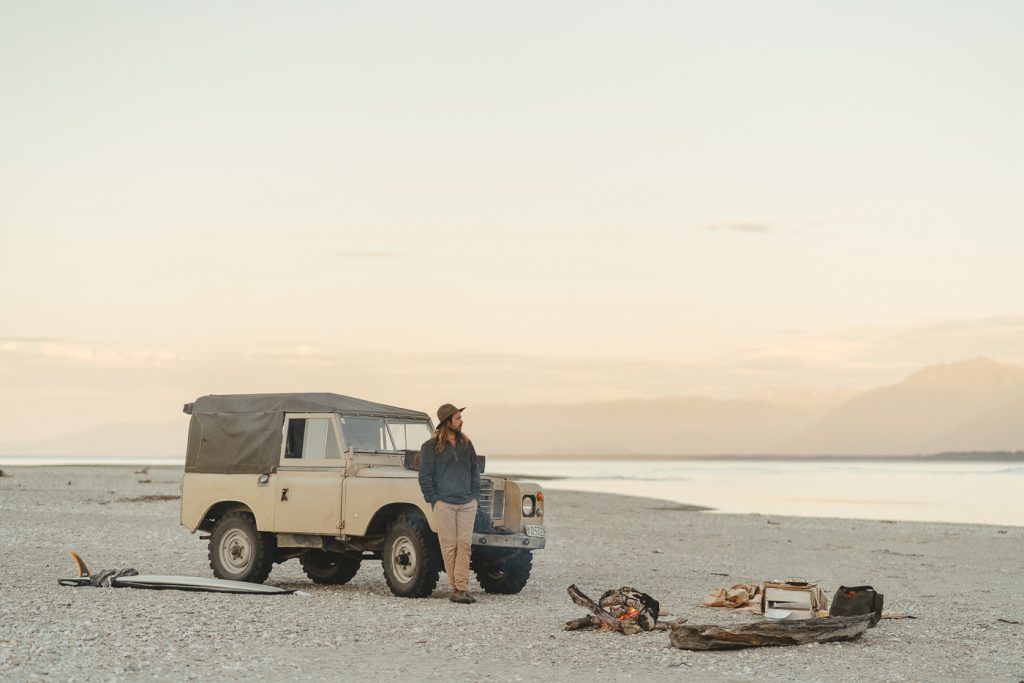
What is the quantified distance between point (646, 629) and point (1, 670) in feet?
19.1

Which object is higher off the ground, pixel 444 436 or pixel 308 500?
pixel 444 436

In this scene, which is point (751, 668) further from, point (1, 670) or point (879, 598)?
point (1, 670)

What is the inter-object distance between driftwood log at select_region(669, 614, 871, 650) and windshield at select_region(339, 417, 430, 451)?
592 centimetres

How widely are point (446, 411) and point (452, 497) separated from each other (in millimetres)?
1045

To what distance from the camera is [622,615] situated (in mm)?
11969

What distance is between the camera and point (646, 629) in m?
11.9

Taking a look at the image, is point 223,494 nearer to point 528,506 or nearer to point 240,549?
point 240,549

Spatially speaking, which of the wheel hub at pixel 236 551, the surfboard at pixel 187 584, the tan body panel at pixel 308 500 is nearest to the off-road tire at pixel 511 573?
the tan body panel at pixel 308 500

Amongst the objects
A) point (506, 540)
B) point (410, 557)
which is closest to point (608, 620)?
point (506, 540)

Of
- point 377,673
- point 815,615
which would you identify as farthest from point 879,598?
point 377,673

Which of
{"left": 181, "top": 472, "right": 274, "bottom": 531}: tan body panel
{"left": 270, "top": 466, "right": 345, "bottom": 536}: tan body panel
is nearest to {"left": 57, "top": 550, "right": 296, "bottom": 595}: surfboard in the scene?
{"left": 270, "top": 466, "right": 345, "bottom": 536}: tan body panel

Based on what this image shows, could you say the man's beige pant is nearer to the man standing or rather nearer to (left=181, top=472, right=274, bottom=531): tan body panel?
the man standing

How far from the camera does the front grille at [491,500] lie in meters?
15.1

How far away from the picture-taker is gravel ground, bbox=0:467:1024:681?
9742mm
